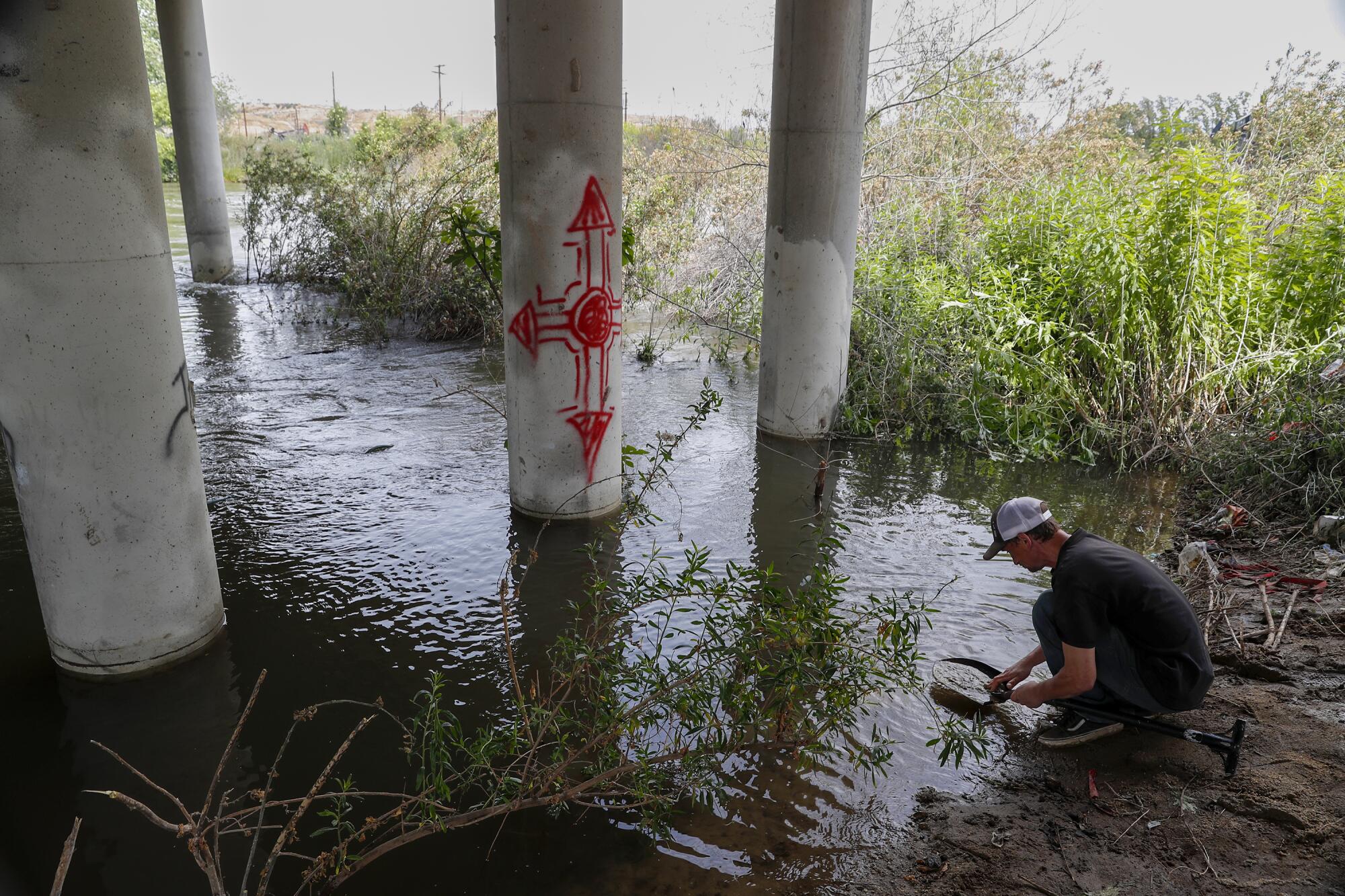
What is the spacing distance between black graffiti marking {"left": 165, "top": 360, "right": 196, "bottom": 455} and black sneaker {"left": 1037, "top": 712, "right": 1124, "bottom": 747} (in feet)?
14.9

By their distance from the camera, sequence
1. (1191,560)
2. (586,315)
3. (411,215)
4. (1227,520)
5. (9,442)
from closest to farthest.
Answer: (9,442) < (1191,560) < (586,315) < (1227,520) < (411,215)

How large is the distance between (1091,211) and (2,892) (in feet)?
30.8

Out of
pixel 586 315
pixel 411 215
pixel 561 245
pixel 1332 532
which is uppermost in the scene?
pixel 411 215

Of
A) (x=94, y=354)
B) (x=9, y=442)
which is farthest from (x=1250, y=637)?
(x=9, y=442)

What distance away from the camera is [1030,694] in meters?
4.22

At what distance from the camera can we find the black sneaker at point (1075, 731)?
168 inches

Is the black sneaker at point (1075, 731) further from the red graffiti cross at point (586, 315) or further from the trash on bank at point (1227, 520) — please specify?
the red graffiti cross at point (586, 315)

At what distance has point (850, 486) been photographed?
7.86 m

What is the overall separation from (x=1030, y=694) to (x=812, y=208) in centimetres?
531

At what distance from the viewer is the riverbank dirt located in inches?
135

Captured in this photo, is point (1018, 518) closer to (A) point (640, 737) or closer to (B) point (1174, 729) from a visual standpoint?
(B) point (1174, 729)

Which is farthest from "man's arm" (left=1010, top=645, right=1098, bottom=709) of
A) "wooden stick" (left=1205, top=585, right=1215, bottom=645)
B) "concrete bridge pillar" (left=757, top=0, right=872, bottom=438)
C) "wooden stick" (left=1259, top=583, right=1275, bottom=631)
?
"concrete bridge pillar" (left=757, top=0, right=872, bottom=438)

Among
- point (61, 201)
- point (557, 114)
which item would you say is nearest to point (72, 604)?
point (61, 201)

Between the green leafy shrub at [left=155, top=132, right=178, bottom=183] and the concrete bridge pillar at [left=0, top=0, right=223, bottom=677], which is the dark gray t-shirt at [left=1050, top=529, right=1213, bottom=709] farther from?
the green leafy shrub at [left=155, top=132, right=178, bottom=183]
